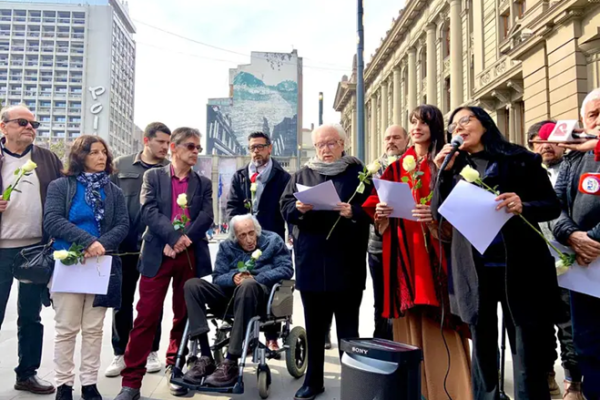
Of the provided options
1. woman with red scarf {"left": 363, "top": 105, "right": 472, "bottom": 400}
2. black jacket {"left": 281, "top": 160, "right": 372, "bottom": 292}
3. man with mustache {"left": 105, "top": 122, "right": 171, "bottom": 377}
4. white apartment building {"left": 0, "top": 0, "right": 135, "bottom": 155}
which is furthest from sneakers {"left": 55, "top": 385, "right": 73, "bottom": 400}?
white apartment building {"left": 0, "top": 0, "right": 135, "bottom": 155}

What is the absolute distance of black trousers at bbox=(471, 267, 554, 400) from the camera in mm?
2471

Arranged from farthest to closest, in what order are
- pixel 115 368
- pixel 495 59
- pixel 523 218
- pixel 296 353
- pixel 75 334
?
pixel 495 59
pixel 296 353
pixel 115 368
pixel 75 334
pixel 523 218

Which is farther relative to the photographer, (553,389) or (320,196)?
(553,389)

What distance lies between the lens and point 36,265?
3.52m

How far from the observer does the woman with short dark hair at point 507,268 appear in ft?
8.16

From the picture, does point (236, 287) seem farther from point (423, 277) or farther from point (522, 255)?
point (522, 255)

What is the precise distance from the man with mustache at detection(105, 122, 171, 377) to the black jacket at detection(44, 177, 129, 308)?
651 millimetres

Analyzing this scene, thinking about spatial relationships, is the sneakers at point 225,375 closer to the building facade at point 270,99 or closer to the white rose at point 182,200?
the white rose at point 182,200

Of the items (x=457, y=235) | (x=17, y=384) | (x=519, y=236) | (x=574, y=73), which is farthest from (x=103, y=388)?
→ (x=574, y=73)

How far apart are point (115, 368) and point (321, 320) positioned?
206 centimetres

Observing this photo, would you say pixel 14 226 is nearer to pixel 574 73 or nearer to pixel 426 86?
pixel 574 73

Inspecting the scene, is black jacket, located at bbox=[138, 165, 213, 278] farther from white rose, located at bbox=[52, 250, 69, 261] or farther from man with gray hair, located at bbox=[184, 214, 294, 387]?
white rose, located at bbox=[52, 250, 69, 261]

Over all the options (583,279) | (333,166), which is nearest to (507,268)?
(583,279)

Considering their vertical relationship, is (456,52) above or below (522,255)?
above
